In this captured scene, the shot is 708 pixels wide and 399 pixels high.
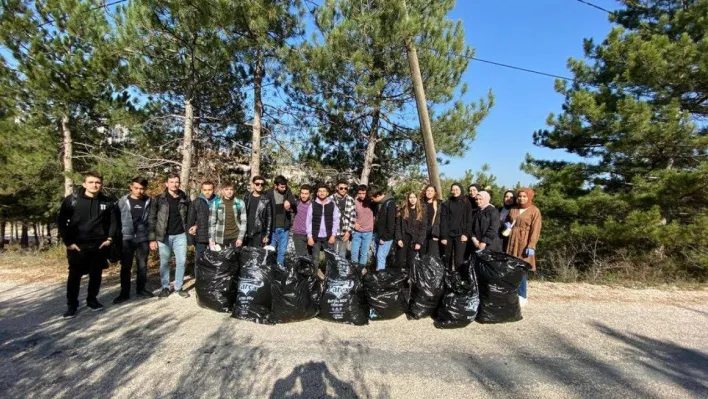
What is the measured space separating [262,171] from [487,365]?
6954mm

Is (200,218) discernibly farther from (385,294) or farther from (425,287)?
(425,287)

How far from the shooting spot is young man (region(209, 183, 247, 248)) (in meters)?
5.01

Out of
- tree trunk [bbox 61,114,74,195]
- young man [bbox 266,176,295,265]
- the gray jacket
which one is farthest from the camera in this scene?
tree trunk [bbox 61,114,74,195]

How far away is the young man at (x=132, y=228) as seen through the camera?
→ 4.80m

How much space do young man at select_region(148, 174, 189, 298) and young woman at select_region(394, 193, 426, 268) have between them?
125 inches

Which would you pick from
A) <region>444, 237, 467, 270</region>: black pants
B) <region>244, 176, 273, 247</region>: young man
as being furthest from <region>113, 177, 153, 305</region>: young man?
<region>444, 237, 467, 270</region>: black pants

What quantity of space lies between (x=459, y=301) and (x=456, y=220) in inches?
62.3

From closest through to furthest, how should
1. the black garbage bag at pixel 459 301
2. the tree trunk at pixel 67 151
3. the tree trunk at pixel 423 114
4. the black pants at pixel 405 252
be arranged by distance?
the black garbage bag at pixel 459 301, the black pants at pixel 405 252, the tree trunk at pixel 423 114, the tree trunk at pixel 67 151

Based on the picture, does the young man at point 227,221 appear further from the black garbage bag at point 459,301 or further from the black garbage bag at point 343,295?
the black garbage bag at point 459,301

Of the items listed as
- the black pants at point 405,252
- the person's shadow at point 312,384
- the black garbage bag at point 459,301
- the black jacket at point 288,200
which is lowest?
the person's shadow at point 312,384

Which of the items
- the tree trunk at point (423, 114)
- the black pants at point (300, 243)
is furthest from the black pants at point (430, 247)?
the black pants at point (300, 243)

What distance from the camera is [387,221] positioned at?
18.2ft

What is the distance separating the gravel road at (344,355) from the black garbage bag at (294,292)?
0.47 ft

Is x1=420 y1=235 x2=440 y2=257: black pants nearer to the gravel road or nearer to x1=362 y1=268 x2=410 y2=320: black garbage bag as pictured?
x1=362 y1=268 x2=410 y2=320: black garbage bag
